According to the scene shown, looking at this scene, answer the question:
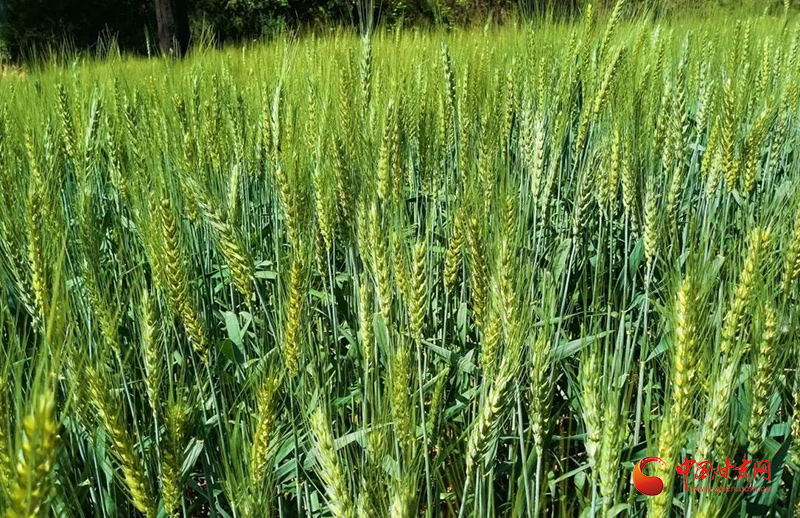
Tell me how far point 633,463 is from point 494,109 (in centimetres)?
92

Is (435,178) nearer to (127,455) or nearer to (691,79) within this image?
(127,455)

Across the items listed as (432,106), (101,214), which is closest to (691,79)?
(432,106)

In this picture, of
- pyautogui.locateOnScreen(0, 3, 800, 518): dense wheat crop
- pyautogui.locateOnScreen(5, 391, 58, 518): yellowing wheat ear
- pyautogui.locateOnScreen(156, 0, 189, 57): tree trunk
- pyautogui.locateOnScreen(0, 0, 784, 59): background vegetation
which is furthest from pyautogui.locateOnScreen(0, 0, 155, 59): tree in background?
pyautogui.locateOnScreen(5, 391, 58, 518): yellowing wheat ear

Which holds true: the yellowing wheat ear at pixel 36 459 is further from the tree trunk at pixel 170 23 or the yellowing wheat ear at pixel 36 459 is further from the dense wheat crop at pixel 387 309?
the tree trunk at pixel 170 23

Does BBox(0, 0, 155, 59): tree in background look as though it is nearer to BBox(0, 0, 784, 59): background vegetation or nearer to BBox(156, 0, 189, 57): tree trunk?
BBox(0, 0, 784, 59): background vegetation

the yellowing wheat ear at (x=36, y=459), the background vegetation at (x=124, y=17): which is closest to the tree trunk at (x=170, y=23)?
the background vegetation at (x=124, y=17)

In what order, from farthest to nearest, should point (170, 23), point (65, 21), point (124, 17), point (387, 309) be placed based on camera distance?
point (124, 17), point (65, 21), point (170, 23), point (387, 309)

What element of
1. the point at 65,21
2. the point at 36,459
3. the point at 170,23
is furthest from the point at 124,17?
the point at 36,459

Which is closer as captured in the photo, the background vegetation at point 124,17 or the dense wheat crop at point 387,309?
the dense wheat crop at point 387,309

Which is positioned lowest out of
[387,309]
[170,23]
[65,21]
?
[387,309]

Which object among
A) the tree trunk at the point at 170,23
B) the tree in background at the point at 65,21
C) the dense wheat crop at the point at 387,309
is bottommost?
the dense wheat crop at the point at 387,309

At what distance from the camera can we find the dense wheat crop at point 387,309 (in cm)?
76

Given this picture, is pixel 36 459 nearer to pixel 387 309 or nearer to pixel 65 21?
pixel 387 309

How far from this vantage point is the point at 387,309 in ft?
3.11
